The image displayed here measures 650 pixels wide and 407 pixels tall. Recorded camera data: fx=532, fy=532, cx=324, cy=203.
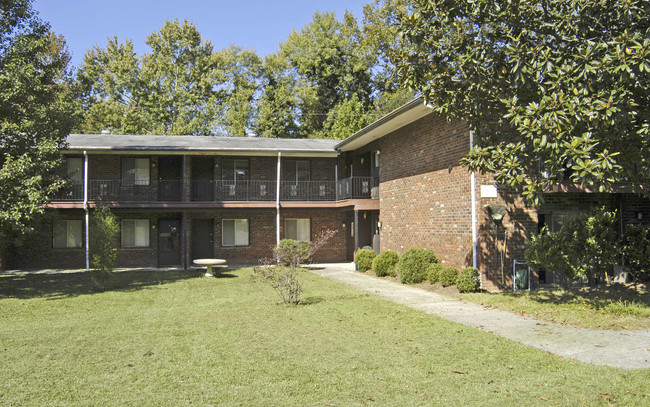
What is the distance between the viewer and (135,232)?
74.9 ft

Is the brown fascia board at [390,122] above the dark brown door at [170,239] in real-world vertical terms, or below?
above

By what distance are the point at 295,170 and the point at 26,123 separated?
12.0 m

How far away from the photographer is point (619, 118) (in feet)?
25.6

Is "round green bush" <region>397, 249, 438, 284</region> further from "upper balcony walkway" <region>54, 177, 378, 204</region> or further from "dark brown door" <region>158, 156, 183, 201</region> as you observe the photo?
"dark brown door" <region>158, 156, 183, 201</region>

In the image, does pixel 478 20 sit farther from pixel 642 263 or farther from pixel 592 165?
pixel 642 263

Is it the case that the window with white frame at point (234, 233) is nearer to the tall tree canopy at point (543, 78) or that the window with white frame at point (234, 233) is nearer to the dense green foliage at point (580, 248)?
the dense green foliage at point (580, 248)

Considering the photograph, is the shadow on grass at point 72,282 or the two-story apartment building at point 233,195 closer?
the shadow on grass at point 72,282

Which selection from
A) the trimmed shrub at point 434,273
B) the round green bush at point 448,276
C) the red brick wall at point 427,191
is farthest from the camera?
the trimmed shrub at point 434,273

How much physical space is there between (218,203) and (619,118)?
16509mm

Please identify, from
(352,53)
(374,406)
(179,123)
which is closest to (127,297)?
(374,406)

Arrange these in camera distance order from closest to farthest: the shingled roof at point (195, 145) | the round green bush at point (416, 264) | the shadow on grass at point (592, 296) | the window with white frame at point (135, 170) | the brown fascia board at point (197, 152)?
1. the shadow on grass at point (592, 296)
2. the round green bush at point (416, 264)
3. the brown fascia board at point (197, 152)
4. the shingled roof at point (195, 145)
5. the window with white frame at point (135, 170)

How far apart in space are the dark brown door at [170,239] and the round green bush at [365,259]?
8238mm

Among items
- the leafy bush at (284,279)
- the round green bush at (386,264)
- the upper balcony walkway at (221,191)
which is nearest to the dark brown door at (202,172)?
the upper balcony walkway at (221,191)

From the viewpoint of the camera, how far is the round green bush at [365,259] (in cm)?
1938
